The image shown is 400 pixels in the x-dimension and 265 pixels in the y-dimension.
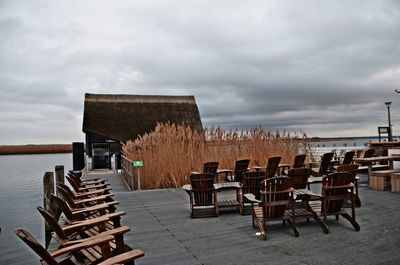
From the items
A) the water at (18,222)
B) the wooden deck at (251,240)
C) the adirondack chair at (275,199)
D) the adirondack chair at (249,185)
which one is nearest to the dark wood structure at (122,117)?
the water at (18,222)

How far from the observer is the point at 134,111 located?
2423 cm

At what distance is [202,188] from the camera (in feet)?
21.0

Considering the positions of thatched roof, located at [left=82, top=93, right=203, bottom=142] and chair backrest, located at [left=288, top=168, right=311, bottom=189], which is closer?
chair backrest, located at [left=288, top=168, right=311, bottom=189]

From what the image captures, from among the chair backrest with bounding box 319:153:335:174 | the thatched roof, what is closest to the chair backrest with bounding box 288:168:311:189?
the chair backrest with bounding box 319:153:335:174

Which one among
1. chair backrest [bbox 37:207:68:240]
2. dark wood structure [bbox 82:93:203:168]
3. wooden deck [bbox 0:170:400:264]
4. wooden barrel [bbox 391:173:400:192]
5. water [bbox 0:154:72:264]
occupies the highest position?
dark wood structure [bbox 82:93:203:168]

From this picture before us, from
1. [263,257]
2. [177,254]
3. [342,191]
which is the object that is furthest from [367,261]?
[177,254]

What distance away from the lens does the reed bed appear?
10.8 meters

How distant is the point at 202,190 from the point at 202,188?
4 centimetres

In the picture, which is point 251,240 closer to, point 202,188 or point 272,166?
point 202,188

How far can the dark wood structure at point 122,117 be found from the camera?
817 inches

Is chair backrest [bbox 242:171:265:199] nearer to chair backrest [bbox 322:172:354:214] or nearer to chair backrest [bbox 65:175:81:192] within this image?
chair backrest [bbox 322:172:354:214]

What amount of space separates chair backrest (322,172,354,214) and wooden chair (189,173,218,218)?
6.60 feet

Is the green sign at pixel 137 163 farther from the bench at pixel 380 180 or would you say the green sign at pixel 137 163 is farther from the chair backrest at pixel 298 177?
the bench at pixel 380 180

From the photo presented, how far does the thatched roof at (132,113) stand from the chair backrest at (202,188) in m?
15.0
